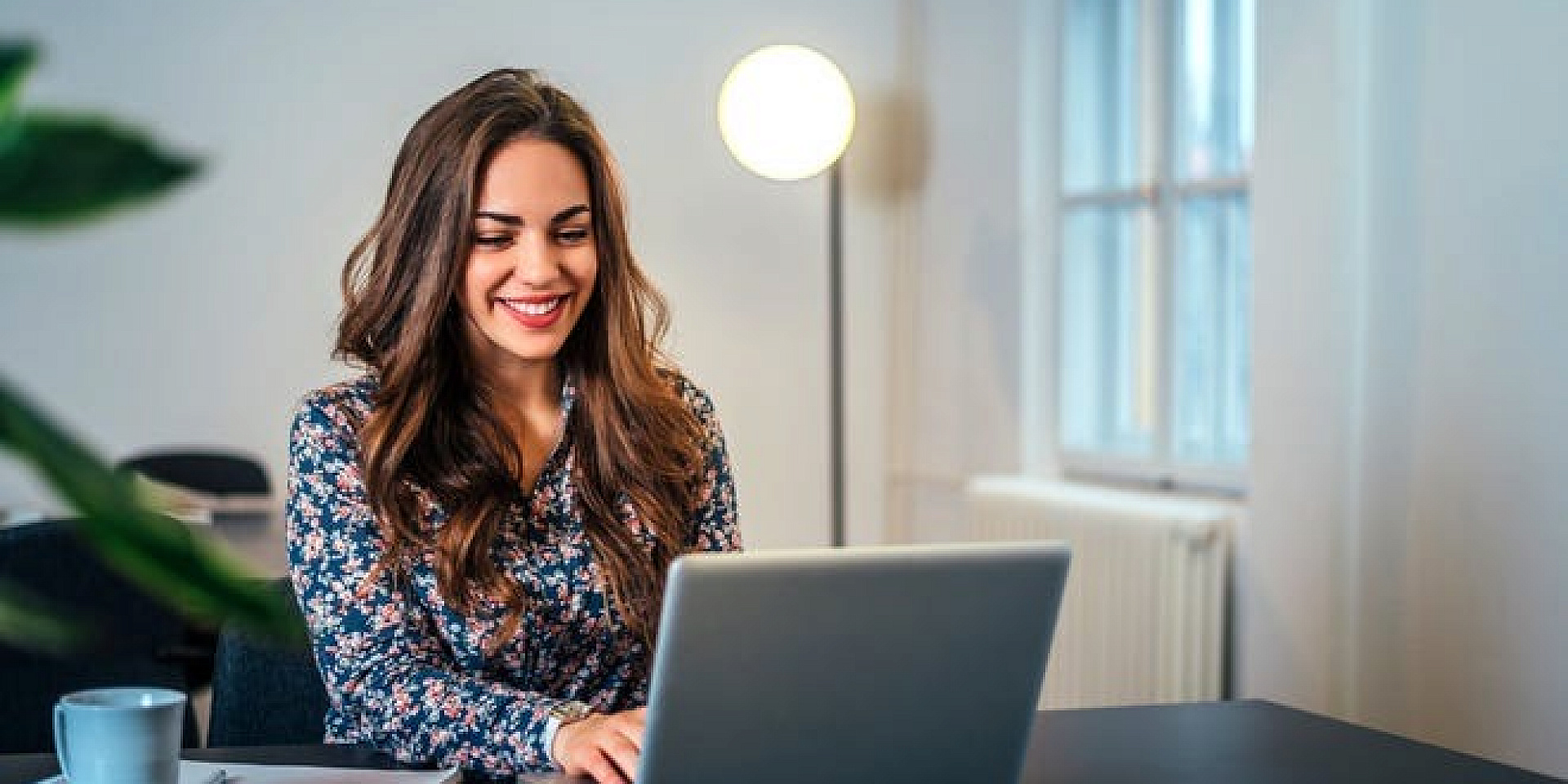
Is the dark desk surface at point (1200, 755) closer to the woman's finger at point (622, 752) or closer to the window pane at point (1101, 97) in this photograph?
the woman's finger at point (622, 752)

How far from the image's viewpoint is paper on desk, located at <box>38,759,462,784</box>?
4.50ft

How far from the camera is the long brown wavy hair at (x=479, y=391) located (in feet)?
6.12

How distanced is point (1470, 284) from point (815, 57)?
5.53ft

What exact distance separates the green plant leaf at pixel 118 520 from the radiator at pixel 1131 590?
3.30 metres

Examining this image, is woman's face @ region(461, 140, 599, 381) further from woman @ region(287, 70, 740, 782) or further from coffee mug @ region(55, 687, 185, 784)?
coffee mug @ region(55, 687, 185, 784)

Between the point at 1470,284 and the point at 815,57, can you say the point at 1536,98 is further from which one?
the point at 815,57

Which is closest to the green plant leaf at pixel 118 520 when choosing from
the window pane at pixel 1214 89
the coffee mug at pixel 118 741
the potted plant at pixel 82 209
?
the potted plant at pixel 82 209

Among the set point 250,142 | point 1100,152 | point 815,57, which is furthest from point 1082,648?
point 250,142

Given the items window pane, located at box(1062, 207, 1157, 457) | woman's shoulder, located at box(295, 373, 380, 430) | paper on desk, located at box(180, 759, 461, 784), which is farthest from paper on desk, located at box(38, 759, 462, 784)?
window pane, located at box(1062, 207, 1157, 457)

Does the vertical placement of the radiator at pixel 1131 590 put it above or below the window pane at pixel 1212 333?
below

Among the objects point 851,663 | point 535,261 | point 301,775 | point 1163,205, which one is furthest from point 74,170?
point 1163,205

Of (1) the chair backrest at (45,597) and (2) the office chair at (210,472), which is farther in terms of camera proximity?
(2) the office chair at (210,472)

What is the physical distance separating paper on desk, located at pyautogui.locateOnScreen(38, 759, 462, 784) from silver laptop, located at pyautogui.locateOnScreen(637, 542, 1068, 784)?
1.06 feet

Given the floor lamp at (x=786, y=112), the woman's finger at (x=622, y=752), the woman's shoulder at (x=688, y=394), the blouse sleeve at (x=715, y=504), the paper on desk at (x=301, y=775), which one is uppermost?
the floor lamp at (x=786, y=112)
